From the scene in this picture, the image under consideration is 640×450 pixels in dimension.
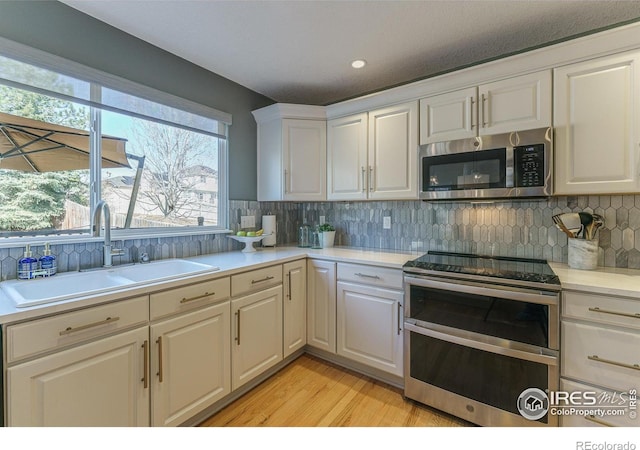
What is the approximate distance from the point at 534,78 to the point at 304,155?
1.77 m

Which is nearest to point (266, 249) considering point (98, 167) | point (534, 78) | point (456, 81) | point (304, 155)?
point (304, 155)

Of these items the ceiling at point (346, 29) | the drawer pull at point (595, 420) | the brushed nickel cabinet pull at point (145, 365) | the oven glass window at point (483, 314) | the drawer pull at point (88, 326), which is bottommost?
the drawer pull at point (595, 420)

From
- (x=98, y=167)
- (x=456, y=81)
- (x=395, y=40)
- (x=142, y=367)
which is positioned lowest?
(x=142, y=367)

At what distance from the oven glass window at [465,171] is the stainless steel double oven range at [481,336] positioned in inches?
21.4

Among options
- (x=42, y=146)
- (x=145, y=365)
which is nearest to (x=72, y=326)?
(x=145, y=365)

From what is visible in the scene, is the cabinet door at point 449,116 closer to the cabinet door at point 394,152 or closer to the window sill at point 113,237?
the cabinet door at point 394,152

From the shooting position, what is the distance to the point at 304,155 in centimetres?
272

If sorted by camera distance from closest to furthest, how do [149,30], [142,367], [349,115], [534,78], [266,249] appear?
[142,367]
[534,78]
[149,30]
[349,115]
[266,249]

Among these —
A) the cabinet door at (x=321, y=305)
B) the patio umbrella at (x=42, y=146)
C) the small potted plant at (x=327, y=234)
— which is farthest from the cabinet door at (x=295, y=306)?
the patio umbrella at (x=42, y=146)

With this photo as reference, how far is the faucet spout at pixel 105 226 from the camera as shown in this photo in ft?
5.52

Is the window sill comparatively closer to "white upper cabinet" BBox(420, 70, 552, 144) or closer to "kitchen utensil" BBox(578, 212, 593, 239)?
"white upper cabinet" BBox(420, 70, 552, 144)

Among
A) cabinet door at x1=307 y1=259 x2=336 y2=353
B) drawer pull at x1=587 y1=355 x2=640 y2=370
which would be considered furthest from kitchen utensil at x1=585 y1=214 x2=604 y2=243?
cabinet door at x1=307 y1=259 x2=336 y2=353

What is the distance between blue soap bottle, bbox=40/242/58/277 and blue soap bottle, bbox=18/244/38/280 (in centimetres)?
3
